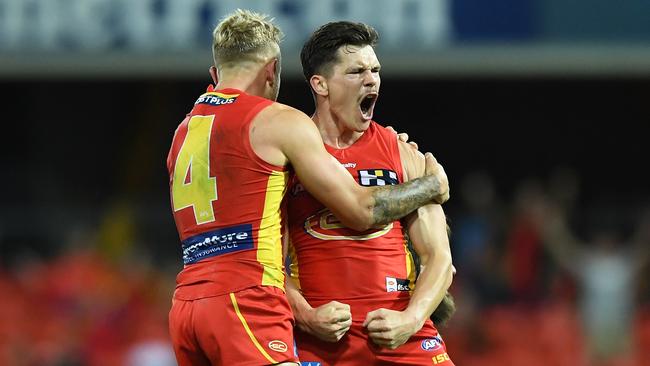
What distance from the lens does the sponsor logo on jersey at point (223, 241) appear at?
4.34m

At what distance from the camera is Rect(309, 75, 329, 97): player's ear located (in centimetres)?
471

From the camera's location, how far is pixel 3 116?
1439 centimetres

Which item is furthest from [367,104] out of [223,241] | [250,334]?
[250,334]

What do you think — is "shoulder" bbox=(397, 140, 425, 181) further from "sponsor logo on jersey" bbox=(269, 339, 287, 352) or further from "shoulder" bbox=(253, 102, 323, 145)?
"sponsor logo on jersey" bbox=(269, 339, 287, 352)

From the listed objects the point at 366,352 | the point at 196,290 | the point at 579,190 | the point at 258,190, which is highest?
the point at 258,190

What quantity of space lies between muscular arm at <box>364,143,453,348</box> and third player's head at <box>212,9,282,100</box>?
2.14 feet

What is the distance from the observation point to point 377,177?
4.65 metres

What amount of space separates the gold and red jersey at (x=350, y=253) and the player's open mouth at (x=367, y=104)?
145mm

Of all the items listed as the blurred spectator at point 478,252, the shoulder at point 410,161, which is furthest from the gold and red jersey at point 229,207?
the blurred spectator at point 478,252

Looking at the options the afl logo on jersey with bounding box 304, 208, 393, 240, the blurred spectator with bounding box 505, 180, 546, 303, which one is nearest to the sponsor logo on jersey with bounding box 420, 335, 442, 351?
the afl logo on jersey with bounding box 304, 208, 393, 240

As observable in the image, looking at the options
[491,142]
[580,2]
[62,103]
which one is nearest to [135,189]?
[62,103]

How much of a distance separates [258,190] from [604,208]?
8.88 metres

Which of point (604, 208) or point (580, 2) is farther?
point (604, 208)

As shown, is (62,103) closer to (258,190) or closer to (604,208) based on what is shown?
(604,208)
